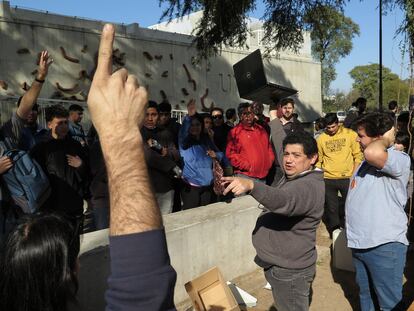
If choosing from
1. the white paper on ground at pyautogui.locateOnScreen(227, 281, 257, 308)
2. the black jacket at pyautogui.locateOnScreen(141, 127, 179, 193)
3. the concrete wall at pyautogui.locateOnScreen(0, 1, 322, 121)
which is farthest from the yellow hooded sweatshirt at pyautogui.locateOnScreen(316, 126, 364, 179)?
the concrete wall at pyautogui.locateOnScreen(0, 1, 322, 121)

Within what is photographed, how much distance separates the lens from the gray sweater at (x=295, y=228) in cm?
280

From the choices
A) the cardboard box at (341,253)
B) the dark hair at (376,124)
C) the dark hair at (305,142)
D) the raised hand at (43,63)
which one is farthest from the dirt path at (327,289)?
the raised hand at (43,63)

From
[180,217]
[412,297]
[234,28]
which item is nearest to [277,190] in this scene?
[180,217]

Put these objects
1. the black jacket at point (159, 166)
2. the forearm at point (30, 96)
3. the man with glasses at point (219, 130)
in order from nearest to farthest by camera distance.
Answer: the forearm at point (30, 96), the black jacket at point (159, 166), the man with glasses at point (219, 130)

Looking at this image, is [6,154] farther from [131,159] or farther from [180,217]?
[131,159]

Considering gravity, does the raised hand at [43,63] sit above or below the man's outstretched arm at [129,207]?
above

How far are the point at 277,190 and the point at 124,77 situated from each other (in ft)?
5.75

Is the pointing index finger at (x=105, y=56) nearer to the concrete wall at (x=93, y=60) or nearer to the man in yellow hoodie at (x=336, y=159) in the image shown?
the man in yellow hoodie at (x=336, y=159)

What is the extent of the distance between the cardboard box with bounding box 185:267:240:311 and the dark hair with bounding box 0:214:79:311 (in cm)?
213

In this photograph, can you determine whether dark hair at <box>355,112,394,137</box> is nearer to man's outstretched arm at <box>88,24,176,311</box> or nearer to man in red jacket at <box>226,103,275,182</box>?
man's outstretched arm at <box>88,24,176,311</box>

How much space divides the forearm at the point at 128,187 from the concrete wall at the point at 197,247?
2.42 metres

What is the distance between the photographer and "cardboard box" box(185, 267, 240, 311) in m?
3.30

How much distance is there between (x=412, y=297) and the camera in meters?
4.42

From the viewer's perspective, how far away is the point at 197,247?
14.5 ft
